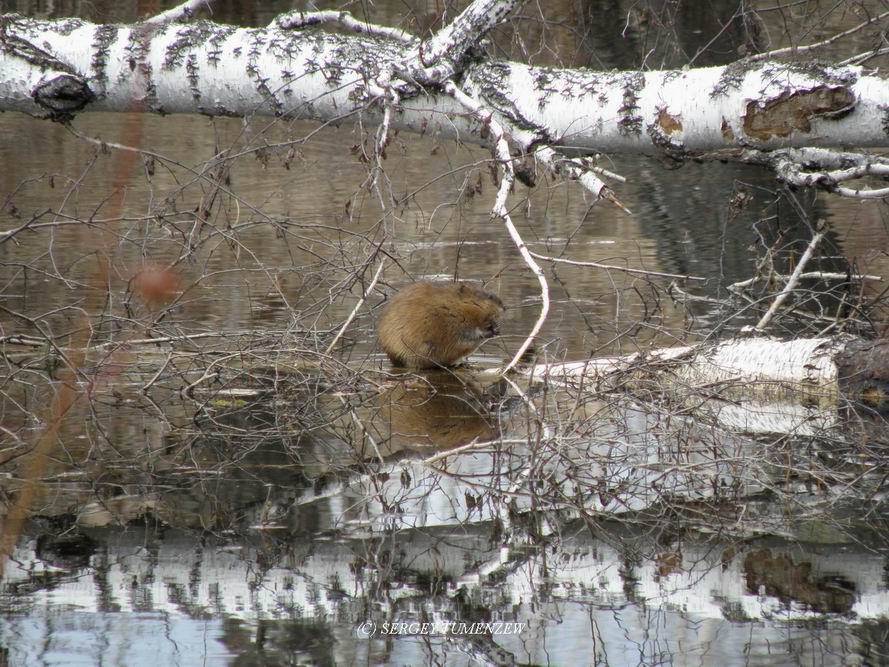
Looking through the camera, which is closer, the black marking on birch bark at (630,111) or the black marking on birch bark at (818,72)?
the black marking on birch bark at (818,72)

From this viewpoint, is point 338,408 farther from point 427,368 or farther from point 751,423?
point 751,423

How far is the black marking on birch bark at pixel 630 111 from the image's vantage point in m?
6.12

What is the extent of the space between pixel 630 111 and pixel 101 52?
271cm

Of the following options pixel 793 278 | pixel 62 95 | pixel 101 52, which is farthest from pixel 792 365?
pixel 62 95

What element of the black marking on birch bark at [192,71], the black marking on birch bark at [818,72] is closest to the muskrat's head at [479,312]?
the black marking on birch bark at [192,71]

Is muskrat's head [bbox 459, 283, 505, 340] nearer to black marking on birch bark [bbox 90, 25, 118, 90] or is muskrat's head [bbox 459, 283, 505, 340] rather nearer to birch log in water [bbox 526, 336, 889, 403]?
birch log in water [bbox 526, 336, 889, 403]

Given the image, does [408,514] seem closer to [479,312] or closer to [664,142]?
[664,142]

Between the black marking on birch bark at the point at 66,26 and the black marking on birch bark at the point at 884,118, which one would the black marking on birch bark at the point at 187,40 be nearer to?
the black marking on birch bark at the point at 66,26

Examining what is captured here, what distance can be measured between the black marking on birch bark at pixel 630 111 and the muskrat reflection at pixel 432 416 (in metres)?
1.41

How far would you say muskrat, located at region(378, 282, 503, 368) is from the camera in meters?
7.00

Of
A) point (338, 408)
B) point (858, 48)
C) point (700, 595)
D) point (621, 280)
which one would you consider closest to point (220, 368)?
point (338, 408)

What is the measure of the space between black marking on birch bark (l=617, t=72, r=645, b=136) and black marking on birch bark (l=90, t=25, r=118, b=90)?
2627 mm

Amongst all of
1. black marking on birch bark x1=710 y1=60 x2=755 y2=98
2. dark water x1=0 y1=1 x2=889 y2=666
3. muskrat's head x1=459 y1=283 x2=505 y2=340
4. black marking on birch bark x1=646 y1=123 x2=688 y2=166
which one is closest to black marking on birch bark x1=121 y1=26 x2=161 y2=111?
dark water x1=0 y1=1 x2=889 y2=666

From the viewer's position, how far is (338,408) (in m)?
6.02
